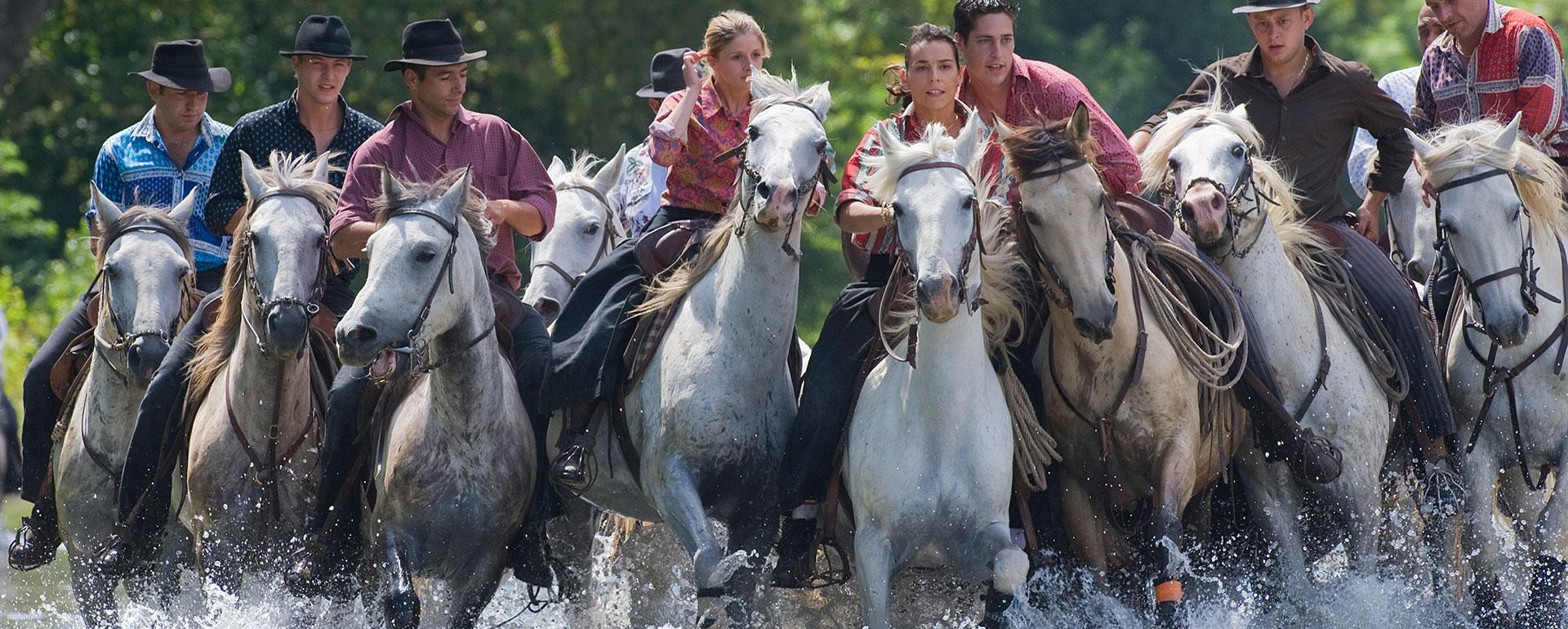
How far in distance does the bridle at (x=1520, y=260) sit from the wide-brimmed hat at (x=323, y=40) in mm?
4450

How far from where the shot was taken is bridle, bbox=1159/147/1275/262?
22.7ft

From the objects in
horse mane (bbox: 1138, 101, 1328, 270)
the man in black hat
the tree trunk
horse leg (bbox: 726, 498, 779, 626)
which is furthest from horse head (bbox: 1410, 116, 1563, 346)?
the tree trunk

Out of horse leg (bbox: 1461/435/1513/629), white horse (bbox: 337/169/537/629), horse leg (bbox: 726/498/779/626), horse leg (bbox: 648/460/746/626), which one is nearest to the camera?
horse leg (bbox: 648/460/746/626)

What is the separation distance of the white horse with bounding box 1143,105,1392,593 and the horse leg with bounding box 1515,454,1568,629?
0.65 metres

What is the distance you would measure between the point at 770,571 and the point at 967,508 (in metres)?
1.01

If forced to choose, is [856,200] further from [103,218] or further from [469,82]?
[469,82]

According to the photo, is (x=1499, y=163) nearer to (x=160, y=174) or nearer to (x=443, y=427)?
(x=443, y=427)

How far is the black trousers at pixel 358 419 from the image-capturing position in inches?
283

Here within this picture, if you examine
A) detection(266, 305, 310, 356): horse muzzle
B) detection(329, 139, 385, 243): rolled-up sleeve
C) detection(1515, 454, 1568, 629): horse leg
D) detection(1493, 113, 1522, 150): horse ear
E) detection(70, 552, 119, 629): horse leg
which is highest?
detection(1493, 113, 1522, 150): horse ear

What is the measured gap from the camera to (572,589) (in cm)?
795

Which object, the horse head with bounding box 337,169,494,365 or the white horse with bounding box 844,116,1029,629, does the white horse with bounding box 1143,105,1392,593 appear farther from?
the horse head with bounding box 337,169,494,365

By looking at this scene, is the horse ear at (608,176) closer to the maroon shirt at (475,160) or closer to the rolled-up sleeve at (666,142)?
the maroon shirt at (475,160)

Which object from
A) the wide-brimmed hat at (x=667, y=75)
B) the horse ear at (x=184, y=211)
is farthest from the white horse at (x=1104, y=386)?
the wide-brimmed hat at (x=667, y=75)

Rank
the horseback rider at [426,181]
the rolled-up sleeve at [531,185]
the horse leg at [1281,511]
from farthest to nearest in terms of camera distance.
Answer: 1. the rolled-up sleeve at [531,185]
2. the horseback rider at [426,181]
3. the horse leg at [1281,511]
